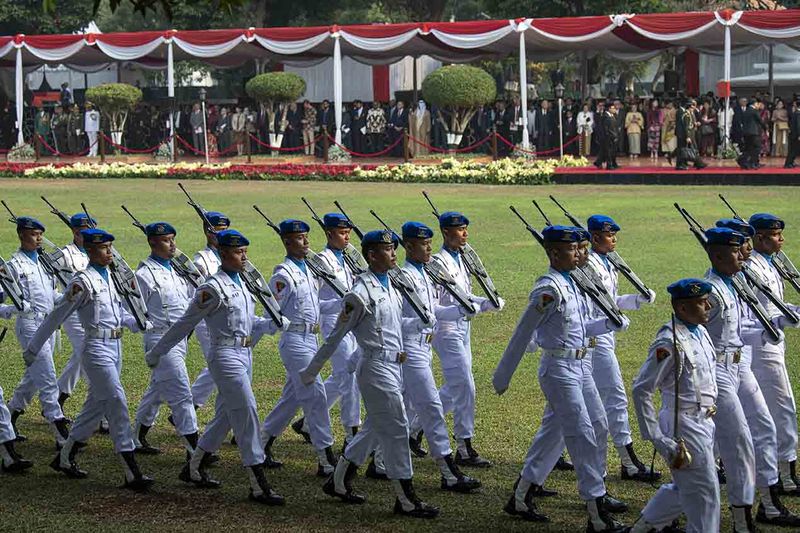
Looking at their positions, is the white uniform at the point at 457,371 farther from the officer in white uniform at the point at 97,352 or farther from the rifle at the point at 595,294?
the officer in white uniform at the point at 97,352

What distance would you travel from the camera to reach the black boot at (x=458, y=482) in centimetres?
912

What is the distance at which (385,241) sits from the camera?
354 inches

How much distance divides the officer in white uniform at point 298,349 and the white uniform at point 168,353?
621 mm

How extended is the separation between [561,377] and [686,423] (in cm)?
128

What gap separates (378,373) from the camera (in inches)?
343

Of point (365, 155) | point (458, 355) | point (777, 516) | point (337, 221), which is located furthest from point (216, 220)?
point (365, 155)

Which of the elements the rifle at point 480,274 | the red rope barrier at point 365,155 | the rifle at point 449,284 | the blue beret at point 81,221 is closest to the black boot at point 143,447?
the blue beret at point 81,221

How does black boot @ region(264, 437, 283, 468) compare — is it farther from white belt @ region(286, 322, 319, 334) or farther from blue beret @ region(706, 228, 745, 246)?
blue beret @ region(706, 228, 745, 246)

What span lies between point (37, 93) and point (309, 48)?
700 inches

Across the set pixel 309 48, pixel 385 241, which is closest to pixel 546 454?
pixel 385 241

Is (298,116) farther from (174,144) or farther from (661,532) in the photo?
(661,532)

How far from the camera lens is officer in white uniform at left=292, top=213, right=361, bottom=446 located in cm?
1031

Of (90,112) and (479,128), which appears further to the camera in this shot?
(90,112)

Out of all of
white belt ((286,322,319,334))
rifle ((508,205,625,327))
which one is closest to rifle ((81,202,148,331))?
white belt ((286,322,319,334))
